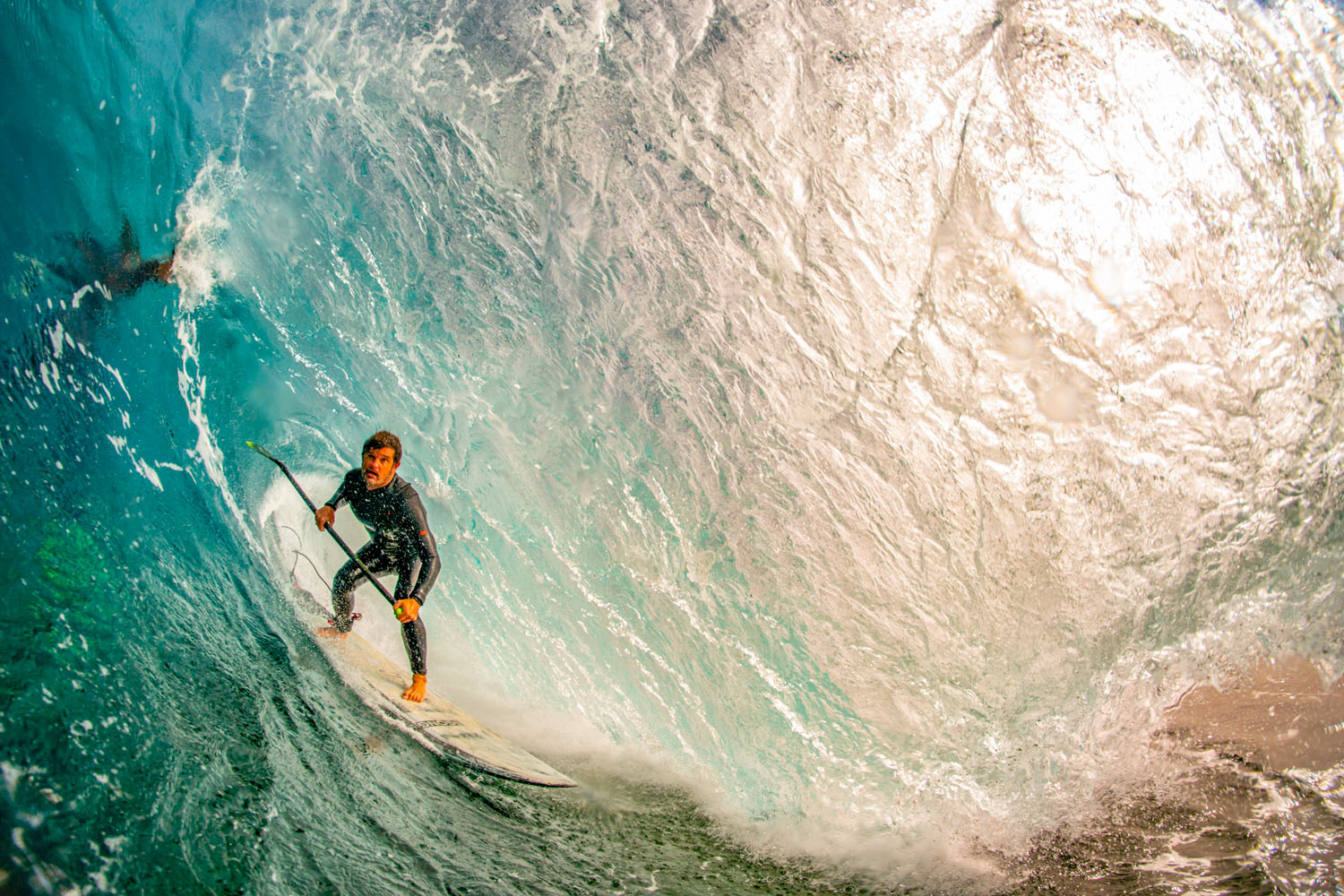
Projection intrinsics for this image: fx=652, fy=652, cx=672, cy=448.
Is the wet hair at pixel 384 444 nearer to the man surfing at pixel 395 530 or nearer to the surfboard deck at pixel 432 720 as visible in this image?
the man surfing at pixel 395 530

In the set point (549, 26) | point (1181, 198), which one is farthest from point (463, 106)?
point (1181, 198)

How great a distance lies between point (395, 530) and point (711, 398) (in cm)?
143

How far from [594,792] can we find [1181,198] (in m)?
3.74

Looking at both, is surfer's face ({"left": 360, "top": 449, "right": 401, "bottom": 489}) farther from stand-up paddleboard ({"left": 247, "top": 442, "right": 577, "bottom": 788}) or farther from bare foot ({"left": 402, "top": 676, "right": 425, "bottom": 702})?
bare foot ({"left": 402, "top": 676, "right": 425, "bottom": 702})

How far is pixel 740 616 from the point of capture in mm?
2955

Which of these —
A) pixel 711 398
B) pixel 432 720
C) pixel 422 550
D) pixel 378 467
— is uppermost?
pixel 711 398

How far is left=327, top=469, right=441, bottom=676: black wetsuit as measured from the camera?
2.65 m

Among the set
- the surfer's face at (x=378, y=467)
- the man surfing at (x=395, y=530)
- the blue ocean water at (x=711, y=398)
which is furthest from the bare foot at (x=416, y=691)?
the surfer's face at (x=378, y=467)

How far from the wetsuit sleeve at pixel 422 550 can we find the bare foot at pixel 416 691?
395 mm

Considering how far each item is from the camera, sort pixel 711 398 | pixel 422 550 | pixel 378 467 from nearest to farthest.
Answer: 1. pixel 378 467
2. pixel 422 550
3. pixel 711 398

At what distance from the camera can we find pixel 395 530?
269 cm

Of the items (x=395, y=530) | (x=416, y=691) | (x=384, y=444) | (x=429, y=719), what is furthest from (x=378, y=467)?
(x=429, y=719)

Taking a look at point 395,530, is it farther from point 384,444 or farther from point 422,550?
point 384,444

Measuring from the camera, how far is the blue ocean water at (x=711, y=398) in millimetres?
2701
